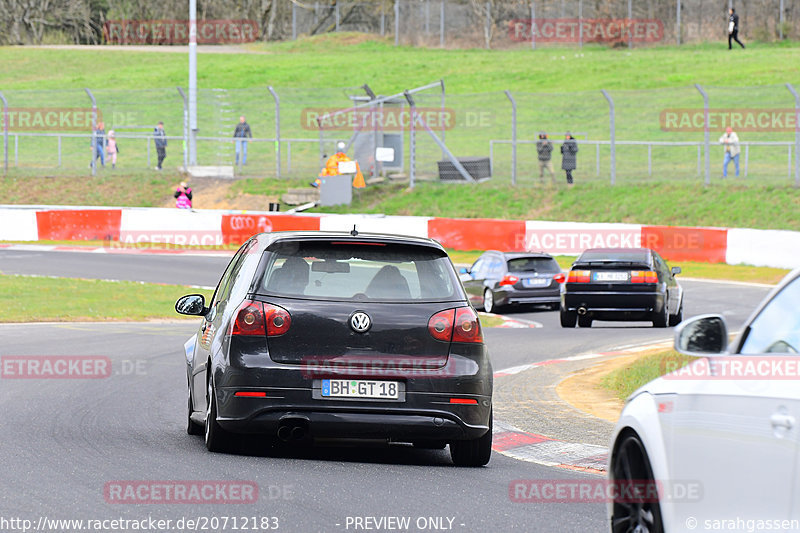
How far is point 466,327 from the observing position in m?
8.29

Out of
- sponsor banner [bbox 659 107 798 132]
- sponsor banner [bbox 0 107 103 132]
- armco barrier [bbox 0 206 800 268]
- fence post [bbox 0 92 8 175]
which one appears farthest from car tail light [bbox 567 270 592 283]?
sponsor banner [bbox 0 107 103 132]

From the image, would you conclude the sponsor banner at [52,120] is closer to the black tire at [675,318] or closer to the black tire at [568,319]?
the black tire at [568,319]

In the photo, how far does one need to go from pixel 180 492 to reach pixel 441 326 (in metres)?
1.98

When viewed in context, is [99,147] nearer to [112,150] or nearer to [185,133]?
[112,150]

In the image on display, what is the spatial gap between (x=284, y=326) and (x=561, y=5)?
61104mm

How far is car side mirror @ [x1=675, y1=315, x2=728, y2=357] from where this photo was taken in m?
4.68

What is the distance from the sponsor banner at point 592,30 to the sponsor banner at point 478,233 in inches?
1424

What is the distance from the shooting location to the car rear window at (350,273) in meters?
8.34

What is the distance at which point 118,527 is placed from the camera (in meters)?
6.28

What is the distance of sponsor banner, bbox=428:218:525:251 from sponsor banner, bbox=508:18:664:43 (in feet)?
119

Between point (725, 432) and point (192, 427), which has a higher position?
point (725, 432)

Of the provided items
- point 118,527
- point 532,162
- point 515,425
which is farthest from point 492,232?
point 118,527

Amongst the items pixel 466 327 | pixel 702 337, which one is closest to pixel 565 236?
pixel 466 327

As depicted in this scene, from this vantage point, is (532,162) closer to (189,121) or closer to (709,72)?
(189,121)
